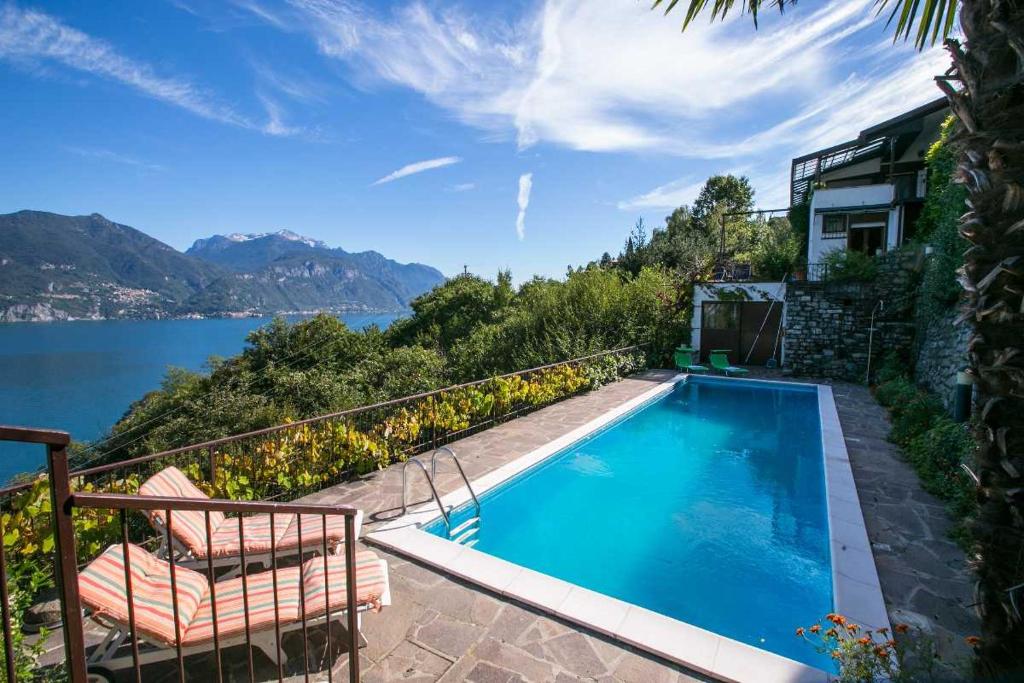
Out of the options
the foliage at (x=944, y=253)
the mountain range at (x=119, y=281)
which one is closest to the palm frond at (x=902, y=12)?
the foliage at (x=944, y=253)

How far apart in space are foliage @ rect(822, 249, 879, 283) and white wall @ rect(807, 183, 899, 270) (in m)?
3.01

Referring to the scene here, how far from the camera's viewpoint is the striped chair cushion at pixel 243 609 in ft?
8.62

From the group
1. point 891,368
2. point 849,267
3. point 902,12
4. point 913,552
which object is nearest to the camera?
point 902,12

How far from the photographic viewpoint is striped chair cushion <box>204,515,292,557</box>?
365 centimetres

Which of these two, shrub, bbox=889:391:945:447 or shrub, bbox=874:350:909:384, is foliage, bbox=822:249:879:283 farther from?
shrub, bbox=889:391:945:447

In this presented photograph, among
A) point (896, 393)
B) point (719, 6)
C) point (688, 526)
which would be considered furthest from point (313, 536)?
point (896, 393)

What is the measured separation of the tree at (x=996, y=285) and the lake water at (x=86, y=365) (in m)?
20.4

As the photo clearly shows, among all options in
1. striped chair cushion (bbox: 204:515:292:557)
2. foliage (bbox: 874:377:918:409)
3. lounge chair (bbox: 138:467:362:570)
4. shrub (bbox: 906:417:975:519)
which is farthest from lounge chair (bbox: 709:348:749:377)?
striped chair cushion (bbox: 204:515:292:557)

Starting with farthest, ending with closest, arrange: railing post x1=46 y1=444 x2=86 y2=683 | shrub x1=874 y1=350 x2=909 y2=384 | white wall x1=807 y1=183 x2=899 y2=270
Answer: white wall x1=807 y1=183 x2=899 y2=270 → shrub x1=874 y1=350 x2=909 y2=384 → railing post x1=46 y1=444 x2=86 y2=683

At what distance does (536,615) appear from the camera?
350cm

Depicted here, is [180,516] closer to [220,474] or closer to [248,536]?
[248,536]

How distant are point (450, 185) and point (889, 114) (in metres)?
19.9

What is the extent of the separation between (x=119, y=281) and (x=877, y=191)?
139024 millimetres

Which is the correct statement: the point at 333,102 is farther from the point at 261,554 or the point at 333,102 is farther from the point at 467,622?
the point at 467,622
